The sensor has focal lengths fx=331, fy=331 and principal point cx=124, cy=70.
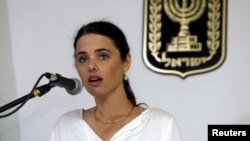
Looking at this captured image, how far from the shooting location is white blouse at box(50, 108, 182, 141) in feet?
3.86

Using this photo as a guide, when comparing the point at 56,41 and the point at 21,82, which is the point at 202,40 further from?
the point at 21,82

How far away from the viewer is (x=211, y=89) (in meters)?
1.76

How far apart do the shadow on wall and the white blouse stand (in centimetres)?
62

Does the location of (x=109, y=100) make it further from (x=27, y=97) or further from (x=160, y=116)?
(x=27, y=97)

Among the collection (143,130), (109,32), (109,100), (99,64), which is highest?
(109,32)

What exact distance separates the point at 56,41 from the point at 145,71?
538 millimetres

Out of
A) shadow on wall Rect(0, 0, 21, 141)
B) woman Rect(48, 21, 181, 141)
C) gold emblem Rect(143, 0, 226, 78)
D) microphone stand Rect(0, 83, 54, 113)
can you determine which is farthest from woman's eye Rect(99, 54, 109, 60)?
shadow on wall Rect(0, 0, 21, 141)

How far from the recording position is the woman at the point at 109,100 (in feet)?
3.71

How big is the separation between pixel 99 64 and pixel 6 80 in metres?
0.88

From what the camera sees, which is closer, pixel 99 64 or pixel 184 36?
pixel 99 64

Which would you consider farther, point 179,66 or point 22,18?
point 22,18

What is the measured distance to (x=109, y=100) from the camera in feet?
3.96

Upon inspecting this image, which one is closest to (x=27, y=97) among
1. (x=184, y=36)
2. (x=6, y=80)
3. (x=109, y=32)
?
(x=109, y=32)

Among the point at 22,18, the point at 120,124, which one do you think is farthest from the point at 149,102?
the point at 22,18
